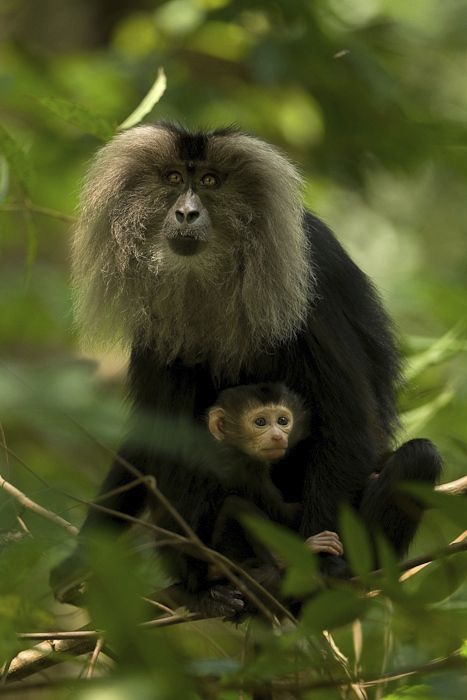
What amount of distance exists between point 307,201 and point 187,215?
82.3 inches

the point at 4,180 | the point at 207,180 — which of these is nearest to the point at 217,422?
the point at 207,180

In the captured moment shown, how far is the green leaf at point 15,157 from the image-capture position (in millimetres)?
3215

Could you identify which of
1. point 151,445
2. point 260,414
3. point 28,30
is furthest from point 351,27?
point 151,445

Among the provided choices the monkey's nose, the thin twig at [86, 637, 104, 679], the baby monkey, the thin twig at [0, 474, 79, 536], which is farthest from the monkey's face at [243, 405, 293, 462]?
the thin twig at [0, 474, 79, 536]

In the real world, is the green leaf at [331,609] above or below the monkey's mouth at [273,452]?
above

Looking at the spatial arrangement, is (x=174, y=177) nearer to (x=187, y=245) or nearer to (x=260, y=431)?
(x=187, y=245)

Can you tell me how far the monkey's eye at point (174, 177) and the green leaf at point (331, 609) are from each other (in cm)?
263

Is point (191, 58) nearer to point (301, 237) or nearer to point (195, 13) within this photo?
point (195, 13)

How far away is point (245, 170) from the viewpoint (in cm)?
394

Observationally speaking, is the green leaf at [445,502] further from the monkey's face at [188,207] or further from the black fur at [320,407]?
the monkey's face at [188,207]

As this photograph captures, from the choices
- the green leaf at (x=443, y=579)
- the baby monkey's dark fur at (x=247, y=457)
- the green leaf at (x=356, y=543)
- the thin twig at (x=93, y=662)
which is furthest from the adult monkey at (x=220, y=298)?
the green leaf at (x=356, y=543)

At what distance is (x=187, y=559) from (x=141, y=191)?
1.25 m

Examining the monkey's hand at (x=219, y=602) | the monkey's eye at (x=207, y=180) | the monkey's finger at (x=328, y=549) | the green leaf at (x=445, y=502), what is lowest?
the monkey's hand at (x=219, y=602)

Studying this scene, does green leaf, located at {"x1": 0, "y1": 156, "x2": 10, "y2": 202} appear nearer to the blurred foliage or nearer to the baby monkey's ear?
the blurred foliage
